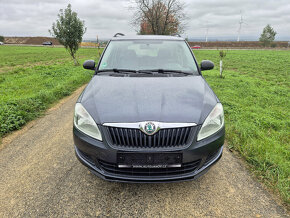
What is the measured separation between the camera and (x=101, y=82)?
2.71 meters

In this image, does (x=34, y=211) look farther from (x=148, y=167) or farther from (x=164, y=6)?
(x=164, y=6)

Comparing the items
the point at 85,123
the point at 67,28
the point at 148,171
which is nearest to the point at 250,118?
the point at 148,171

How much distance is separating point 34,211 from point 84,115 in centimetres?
110

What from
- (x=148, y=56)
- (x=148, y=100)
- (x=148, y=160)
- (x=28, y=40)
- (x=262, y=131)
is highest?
(x=28, y=40)

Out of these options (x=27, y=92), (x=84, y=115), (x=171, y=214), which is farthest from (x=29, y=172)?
(x=27, y=92)

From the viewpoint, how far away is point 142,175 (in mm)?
1984

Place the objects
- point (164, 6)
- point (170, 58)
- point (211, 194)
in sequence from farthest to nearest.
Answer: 1. point (164, 6)
2. point (170, 58)
3. point (211, 194)

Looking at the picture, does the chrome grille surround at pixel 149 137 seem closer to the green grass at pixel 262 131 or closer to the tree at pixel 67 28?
the green grass at pixel 262 131

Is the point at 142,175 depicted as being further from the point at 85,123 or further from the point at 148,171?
the point at 85,123

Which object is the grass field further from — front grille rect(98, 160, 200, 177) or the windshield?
the windshield

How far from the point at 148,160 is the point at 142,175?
8.1 inches

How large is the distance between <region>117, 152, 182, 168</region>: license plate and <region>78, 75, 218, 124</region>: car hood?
0.33 m

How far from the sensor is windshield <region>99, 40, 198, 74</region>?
3084 mm

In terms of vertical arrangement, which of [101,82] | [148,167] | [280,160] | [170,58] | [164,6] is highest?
[164,6]
